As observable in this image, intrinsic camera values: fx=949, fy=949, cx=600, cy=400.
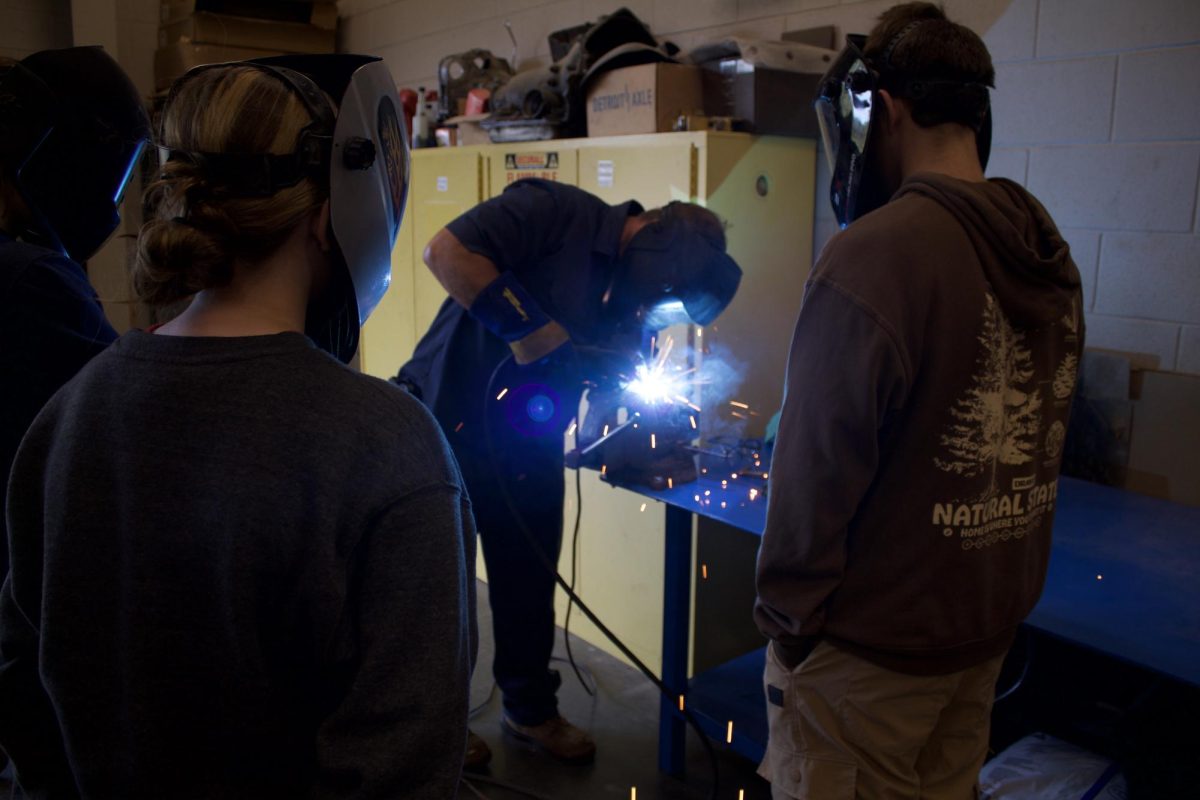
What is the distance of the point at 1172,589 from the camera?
5.86 feet

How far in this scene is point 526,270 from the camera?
232cm

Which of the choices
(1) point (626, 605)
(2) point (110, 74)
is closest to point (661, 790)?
(1) point (626, 605)

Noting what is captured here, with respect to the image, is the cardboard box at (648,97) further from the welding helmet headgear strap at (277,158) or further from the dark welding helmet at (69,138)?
the welding helmet headgear strap at (277,158)

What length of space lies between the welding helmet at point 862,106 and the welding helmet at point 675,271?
517 millimetres

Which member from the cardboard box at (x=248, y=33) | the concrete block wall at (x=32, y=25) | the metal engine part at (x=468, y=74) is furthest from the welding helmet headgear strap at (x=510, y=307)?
the concrete block wall at (x=32, y=25)

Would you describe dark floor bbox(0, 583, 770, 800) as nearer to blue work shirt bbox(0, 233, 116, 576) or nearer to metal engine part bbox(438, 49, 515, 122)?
blue work shirt bbox(0, 233, 116, 576)

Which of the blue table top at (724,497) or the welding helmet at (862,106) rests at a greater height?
the welding helmet at (862,106)

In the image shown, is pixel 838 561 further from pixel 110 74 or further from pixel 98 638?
pixel 110 74

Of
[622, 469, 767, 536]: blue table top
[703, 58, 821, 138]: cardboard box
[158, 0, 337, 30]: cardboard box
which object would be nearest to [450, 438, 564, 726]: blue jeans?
[622, 469, 767, 536]: blue table top

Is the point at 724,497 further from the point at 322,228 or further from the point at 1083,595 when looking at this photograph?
the point at 322,228

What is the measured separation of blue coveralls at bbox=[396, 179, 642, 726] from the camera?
7.45 feet

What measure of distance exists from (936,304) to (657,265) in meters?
0.97

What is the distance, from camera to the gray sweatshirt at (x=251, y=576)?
0.80 m

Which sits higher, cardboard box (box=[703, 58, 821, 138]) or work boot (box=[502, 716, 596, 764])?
cardboard box (box=[703, 58, 821, 138])
